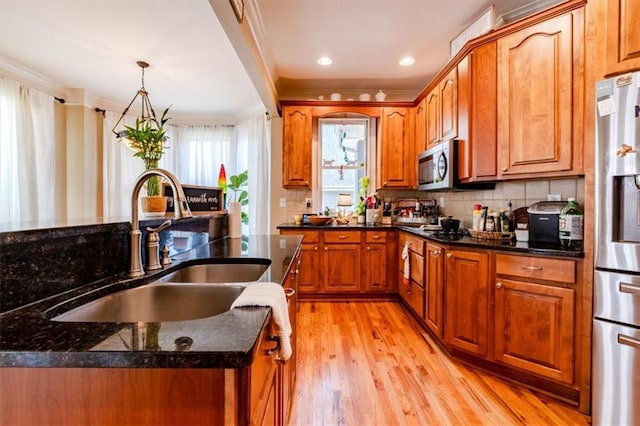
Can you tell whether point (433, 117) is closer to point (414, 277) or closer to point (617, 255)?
point (414, 277)

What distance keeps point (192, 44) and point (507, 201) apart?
10.4 ft

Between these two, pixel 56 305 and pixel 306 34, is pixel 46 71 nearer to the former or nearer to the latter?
pixel 306 34

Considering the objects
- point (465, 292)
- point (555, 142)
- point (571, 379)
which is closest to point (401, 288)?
point (465, 292)

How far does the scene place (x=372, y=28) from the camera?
109 inches

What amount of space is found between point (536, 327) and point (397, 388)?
917mm

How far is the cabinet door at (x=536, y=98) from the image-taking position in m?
1.95

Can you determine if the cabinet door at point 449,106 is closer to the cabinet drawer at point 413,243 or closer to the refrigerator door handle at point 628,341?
the cabinet drawer at point 413,243

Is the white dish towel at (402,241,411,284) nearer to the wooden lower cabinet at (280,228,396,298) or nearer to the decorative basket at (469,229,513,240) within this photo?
the wooden lower cabinet at (280,228,396,298)

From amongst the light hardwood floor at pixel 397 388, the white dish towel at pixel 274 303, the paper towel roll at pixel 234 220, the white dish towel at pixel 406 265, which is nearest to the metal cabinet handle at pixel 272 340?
the white dish towel at pixel 274 303

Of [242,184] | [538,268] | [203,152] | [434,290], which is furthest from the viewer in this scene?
[203,152]

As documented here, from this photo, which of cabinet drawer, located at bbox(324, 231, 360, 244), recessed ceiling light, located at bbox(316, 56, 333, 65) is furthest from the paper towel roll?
recessed ceiling light, located at bbox(316, 56, 333, 65)

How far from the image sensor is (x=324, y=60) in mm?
3383

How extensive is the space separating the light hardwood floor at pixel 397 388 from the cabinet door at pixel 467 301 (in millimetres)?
185

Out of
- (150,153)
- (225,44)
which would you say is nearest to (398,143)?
(225,44)
